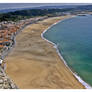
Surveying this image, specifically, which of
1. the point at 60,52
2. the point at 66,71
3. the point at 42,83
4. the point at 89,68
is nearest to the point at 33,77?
the point at 42,83

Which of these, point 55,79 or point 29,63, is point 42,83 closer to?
point 55,79

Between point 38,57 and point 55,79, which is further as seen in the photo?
point 38,57

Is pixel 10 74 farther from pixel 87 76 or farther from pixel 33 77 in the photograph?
pixel 87 76

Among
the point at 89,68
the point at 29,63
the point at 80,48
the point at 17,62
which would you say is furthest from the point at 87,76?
the point at 80,48

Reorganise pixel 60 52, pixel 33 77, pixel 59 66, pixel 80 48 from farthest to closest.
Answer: pixel 80 48, pixel 60 52, pixel 59 66, pixel 33 77

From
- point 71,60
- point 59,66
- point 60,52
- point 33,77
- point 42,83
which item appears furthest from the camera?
point 60,52

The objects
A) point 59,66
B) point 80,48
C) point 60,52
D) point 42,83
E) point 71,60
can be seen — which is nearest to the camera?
point 42,83
